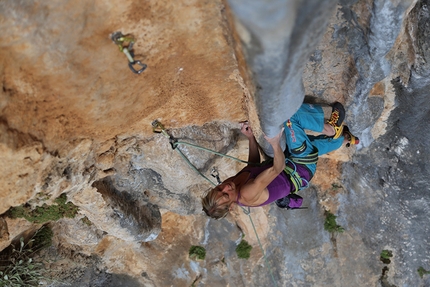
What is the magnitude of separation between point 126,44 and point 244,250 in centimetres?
501

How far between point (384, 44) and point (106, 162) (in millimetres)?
2739

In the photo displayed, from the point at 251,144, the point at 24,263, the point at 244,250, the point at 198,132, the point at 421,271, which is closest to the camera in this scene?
the point at 251,144

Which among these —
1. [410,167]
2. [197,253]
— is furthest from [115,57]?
[197,253]

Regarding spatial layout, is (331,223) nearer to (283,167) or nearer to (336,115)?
(336,115)

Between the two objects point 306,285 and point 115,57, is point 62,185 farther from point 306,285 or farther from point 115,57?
point 306,285

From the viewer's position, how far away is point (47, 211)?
4051mm

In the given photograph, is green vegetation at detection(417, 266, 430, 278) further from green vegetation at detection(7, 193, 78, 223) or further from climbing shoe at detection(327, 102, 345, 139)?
green vegetation at detection(7, 193, 78, 223)

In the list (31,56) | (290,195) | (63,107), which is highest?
(31,56)

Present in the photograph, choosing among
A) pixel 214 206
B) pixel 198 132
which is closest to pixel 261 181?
pixel 214 206

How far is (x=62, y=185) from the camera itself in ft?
10.7

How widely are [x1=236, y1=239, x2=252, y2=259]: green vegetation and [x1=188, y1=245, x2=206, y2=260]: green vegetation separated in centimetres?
62

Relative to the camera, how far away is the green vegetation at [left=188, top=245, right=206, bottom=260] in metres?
6.54

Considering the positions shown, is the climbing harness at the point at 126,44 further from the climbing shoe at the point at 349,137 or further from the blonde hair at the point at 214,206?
the climbing shoe at the point at 349,137

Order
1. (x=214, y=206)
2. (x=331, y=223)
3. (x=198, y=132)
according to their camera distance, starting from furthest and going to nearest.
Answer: (x=331, y=223) < (x=198, y=132) < (x=214, y=206)
